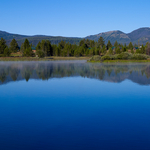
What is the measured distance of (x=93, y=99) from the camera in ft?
44.2

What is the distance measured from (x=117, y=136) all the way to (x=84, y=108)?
3.99m

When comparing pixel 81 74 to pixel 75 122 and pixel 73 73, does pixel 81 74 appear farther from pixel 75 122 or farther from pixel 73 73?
pixel 75 122

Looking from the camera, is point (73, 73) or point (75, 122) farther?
point (73, 73)

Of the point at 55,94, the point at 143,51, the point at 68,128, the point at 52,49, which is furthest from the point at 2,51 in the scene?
the point at 68,128

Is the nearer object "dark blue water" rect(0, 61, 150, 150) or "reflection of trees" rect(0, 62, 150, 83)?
"dark blue water" rect(0, 61, 150, 150)

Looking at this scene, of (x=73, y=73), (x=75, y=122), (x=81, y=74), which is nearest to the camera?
(x=75, y=122)

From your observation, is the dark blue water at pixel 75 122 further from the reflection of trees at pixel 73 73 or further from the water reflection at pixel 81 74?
the reflection of trees at pixel 73 73

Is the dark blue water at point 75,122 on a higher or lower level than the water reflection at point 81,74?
higher

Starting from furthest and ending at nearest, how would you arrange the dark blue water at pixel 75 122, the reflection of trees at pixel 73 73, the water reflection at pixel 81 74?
the reflection of trees at pixel 73 73
the water reflection at pixel 81 74
the dark blue water at pixel 75 122

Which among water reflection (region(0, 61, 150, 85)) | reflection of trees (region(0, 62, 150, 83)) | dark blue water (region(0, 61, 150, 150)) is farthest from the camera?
reflection of trees (region(0, 62, 150, 83))

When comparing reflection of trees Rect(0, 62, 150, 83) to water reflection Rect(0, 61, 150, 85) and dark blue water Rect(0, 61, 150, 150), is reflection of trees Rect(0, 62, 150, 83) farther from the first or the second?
dark blue water Rect(0, 61, 150, 150)

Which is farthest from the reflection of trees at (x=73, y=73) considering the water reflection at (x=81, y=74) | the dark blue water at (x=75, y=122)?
the dark blue water at (x=75, y=122)

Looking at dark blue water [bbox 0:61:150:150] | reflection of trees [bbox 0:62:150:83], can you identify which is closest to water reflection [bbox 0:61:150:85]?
reflection of trees [bbox 0:62:150:83]

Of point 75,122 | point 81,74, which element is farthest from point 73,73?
point 75,122
